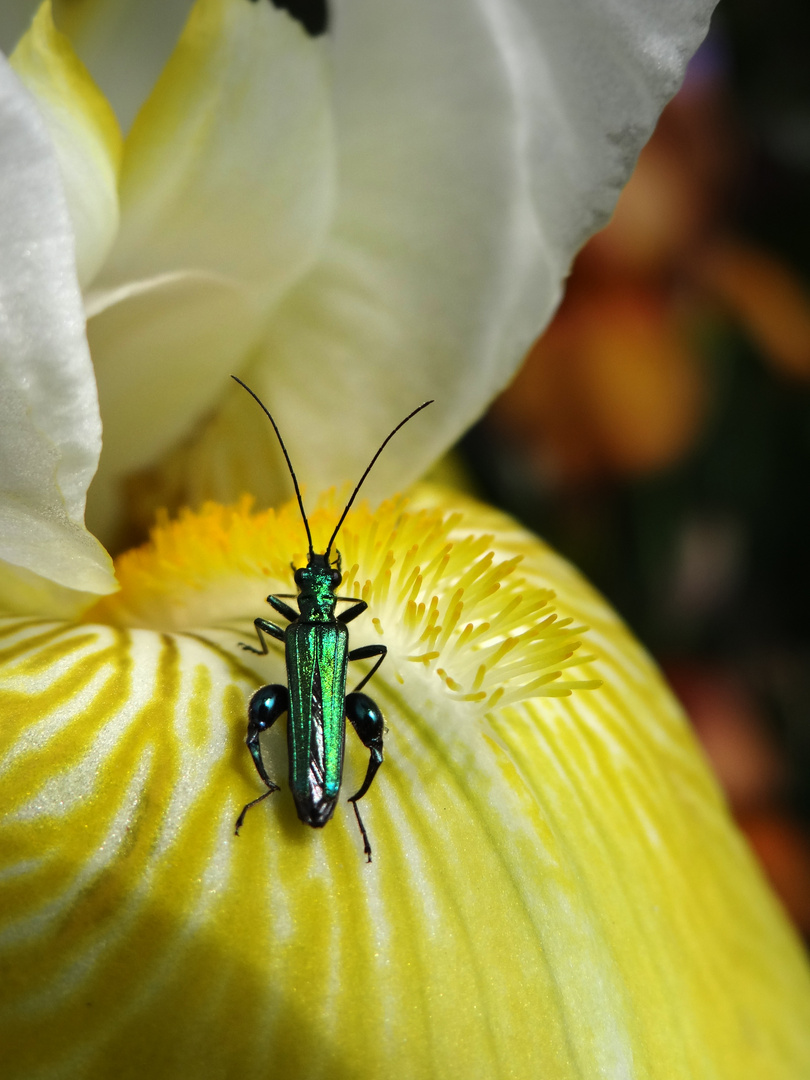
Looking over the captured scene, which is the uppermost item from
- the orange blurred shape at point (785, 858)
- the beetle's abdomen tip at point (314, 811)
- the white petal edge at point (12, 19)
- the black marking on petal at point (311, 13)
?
the white petal edge at point (12, 19)

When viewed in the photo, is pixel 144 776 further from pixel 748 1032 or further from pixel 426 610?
pixel 748 1032

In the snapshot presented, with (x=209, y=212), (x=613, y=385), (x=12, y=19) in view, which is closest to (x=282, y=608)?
(x=209, y=212)

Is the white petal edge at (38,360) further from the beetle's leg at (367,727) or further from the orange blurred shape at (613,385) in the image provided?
the orange blurred shape at (613,385)

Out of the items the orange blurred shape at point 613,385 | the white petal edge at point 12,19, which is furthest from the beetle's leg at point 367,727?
the orange blurred shape at point 613,385

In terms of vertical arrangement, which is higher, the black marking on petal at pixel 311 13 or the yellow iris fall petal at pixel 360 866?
the black marking on petal at pixel 311 13

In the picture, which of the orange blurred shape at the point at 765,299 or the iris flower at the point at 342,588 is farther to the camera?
the orange blurred shape at the point at 765,299

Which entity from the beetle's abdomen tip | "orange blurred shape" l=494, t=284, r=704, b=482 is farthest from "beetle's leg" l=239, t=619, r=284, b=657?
"orange blurred shape" l=494, t=284, r=704, b=482

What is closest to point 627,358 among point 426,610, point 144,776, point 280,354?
point 280,354
